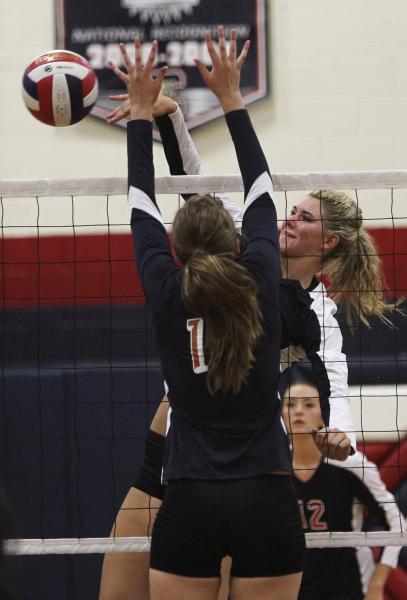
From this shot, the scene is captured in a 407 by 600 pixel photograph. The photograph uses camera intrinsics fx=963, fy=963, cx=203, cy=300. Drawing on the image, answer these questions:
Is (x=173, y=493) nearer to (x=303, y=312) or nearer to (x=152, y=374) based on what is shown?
(x=303, y=312)

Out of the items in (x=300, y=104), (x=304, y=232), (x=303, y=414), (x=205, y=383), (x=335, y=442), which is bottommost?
(x=303, y=414)

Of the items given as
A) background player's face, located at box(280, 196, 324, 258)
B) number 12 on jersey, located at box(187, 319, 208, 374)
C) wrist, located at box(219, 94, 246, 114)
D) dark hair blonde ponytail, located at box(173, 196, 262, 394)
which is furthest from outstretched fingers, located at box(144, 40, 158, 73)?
background player's face, located at box(280, 196, 324, 258)

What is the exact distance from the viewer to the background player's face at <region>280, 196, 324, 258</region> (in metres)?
3.46

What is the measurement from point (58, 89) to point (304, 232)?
3.33ft

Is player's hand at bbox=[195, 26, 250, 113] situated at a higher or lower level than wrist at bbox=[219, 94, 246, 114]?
higher

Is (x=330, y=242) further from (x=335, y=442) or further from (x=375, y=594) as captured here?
(x=375, y=594)

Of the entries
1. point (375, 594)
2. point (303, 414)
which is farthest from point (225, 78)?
point (375, 594)

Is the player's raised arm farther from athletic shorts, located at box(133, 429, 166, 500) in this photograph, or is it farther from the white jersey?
athletic shorts, located at box(133, 429, 166, 500)

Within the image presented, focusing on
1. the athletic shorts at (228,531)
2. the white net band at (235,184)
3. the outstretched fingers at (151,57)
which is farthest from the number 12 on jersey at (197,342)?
the white net band at (235,184)

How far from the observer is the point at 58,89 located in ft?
10.1

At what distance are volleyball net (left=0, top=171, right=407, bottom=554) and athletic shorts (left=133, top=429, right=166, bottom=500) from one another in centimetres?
127

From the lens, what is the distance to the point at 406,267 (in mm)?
4648

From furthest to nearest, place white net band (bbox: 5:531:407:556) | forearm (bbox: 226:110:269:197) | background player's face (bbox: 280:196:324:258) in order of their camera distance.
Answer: background player's face (bbox: 280:196:324:258) → white net band (bbox: 5:531:407:556) → forearm (bbox: 226:110:269:197)

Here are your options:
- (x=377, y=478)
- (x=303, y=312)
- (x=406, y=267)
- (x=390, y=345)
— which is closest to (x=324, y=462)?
(x=377, y=478)
